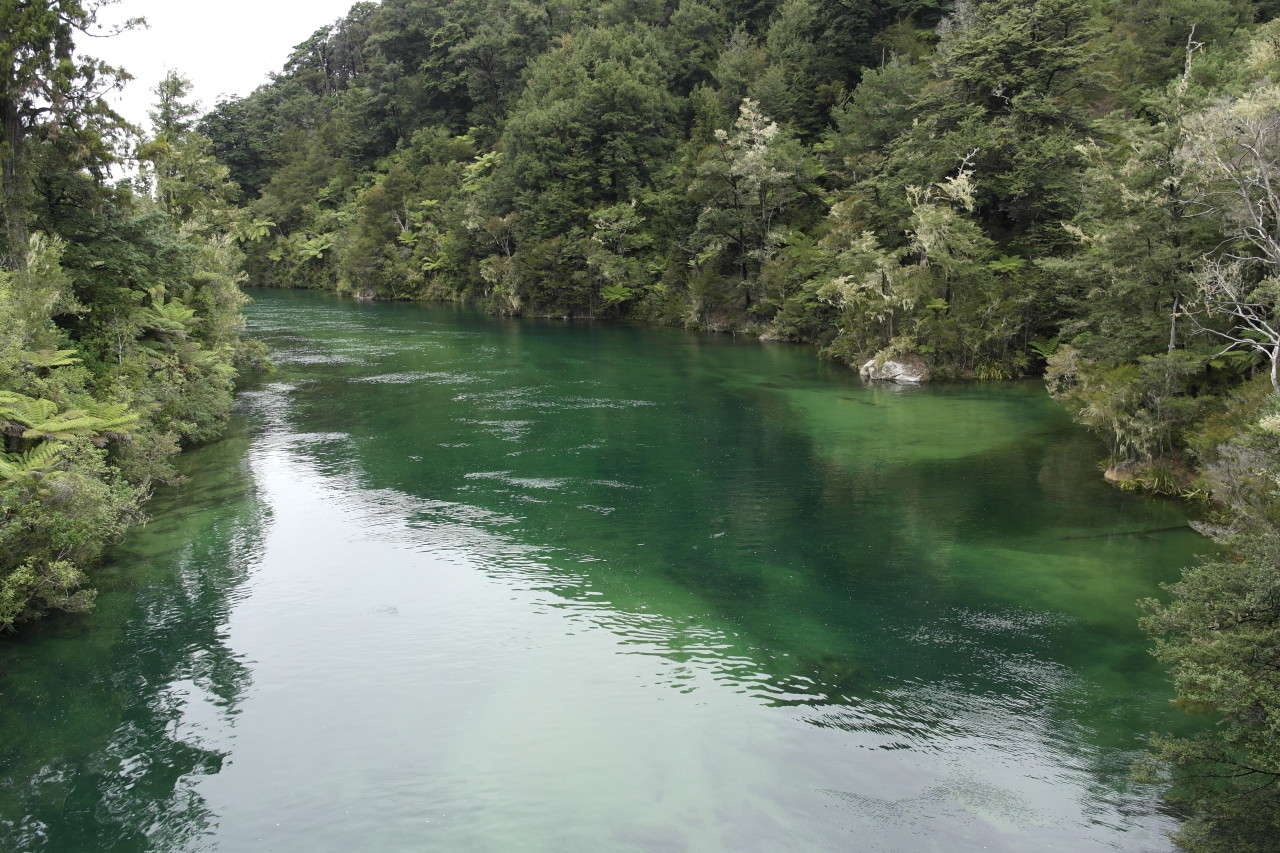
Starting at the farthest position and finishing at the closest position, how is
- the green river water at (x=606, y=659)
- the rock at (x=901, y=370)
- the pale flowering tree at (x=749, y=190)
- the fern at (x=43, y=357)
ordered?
the pale flowering tree at (x=749, y=190), the rock at (x=901, y=370), the fern at (x=43, y=357), the green river water at (x=606, y=659)

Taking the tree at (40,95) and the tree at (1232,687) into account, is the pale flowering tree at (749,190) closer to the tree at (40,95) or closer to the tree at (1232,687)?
the tree at (40,95)

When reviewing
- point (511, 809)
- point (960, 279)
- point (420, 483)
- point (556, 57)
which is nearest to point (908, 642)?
point (511, 809)

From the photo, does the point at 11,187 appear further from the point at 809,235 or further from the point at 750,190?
the point at 809,235

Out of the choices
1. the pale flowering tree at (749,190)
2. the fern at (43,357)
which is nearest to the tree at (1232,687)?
the fern at (43,357)

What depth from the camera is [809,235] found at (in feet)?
139

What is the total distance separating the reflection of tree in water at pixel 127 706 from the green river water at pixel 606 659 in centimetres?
4

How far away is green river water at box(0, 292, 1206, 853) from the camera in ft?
25.8

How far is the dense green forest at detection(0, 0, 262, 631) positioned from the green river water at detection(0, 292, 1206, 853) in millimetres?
1185

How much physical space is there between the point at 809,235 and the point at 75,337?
1333 inches

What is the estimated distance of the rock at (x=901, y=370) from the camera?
31391mm

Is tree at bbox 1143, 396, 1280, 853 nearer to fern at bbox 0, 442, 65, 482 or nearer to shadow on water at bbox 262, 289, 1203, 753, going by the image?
shadow on water at bbox 262, 289, 1203, 753

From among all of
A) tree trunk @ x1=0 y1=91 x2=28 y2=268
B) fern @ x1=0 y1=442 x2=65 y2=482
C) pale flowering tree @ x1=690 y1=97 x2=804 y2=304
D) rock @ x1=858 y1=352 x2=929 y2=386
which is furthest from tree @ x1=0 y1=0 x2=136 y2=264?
pale flowering tree @ x1=690 y1=97 x2=804 y2=304

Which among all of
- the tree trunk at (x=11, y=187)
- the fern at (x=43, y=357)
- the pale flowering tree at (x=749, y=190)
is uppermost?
the pale flowering tree at (x=749, y=190)

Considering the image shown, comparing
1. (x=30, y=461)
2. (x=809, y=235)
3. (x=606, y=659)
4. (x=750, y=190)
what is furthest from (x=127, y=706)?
(x=750, y=190)
